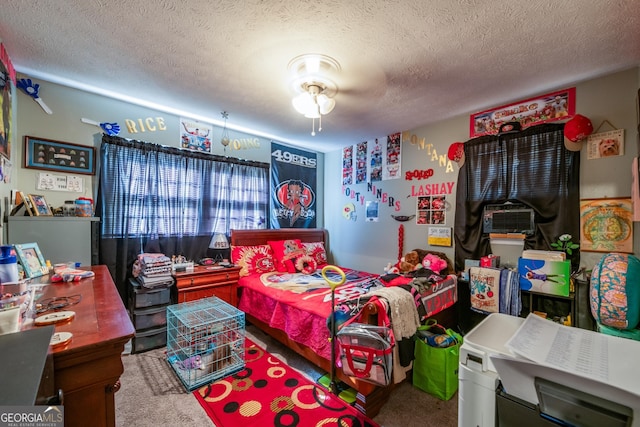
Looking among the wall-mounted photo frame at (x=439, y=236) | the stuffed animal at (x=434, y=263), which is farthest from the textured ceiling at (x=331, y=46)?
the stuffed animal at (x=434, y=263)

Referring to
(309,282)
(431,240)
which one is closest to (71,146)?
(309,282)

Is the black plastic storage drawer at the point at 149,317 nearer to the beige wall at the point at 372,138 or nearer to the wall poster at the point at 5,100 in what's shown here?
the beige wall at the point at 372,138

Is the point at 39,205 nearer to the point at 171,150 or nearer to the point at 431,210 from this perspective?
the point at 171,150

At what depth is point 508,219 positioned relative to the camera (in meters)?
2.70

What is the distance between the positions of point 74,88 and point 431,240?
13.7 feet

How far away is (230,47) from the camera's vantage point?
1.86 metres

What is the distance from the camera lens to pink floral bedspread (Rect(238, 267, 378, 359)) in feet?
6.88

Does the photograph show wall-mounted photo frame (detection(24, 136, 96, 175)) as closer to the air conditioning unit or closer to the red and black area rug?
the red and black area rug

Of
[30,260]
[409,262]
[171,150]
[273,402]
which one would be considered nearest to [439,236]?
[409,262]

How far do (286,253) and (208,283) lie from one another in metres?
1.12

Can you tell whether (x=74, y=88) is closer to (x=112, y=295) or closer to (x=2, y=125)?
(x=2, y=125)

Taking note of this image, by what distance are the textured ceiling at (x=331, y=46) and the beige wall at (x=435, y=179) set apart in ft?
0.74

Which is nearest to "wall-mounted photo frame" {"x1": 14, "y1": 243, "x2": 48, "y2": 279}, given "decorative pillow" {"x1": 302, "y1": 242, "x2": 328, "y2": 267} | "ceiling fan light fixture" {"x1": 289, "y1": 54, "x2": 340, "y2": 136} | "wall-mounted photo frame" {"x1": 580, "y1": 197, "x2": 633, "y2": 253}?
"ceiling fan light fixture" {"x1": 289, "y1": 54, "x2": 340, "y2": 136}

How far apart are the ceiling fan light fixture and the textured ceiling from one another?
0.07 metres
